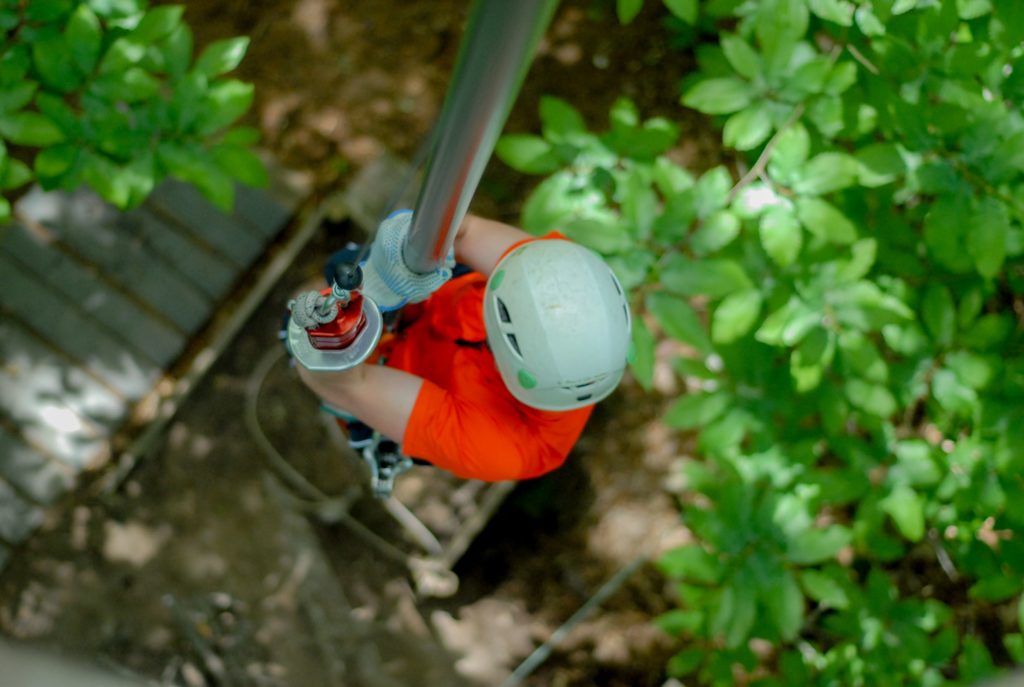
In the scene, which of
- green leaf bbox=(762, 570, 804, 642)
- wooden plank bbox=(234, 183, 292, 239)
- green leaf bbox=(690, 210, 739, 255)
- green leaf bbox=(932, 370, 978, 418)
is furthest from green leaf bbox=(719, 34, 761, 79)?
wooden plank bbox=(234, 183, 292, 239)

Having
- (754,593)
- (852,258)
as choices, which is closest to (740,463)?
(754,593)

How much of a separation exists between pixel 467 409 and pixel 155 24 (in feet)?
4.24

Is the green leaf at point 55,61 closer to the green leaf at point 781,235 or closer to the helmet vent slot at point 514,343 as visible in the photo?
the helmet vent slot at point 514,343

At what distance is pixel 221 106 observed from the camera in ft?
6.79

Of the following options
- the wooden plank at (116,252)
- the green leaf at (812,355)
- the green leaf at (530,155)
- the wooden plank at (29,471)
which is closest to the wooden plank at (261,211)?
the wooden plank at (116,252)

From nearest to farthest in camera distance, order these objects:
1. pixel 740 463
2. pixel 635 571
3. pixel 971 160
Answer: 1. pixel 971 160
2. pixel 740 463
3. pixel 635 571

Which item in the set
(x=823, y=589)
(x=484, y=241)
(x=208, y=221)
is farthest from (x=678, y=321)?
(x=208, y=221)

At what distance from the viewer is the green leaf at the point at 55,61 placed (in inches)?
76.2

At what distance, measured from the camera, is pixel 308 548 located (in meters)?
3.70

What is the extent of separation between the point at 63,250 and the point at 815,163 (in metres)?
3.27

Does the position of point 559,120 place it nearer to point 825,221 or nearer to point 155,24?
point 825,221

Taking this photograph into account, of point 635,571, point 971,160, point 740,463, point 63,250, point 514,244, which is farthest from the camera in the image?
point 635,571

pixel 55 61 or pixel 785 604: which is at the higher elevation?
pixel 55 61

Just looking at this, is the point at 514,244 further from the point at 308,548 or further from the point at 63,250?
the point at 63,250
